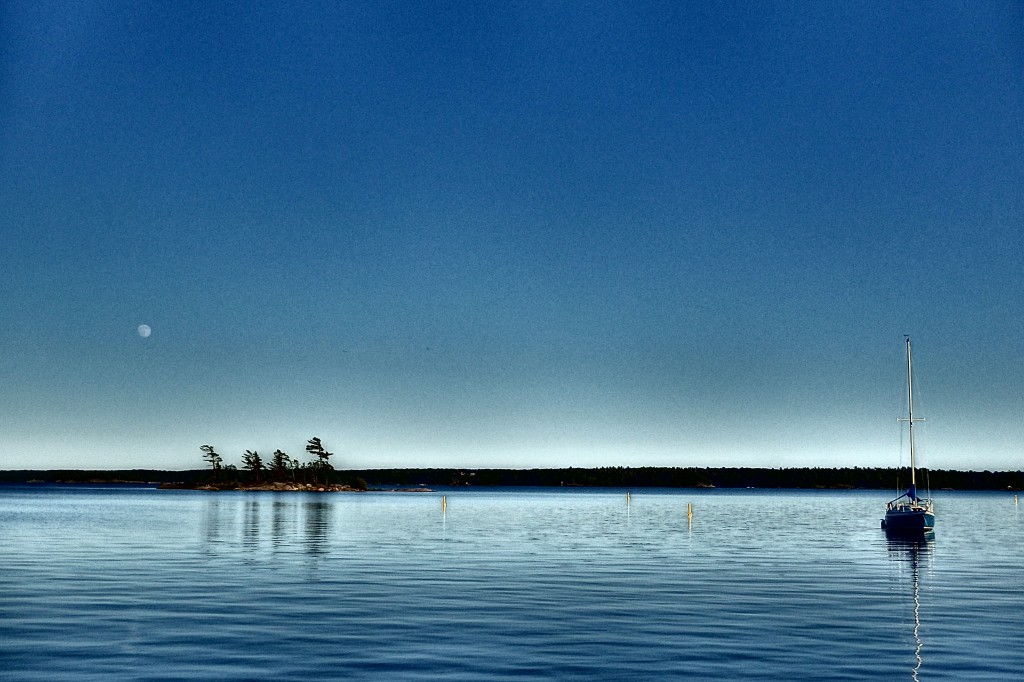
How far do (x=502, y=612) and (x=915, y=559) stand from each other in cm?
4137

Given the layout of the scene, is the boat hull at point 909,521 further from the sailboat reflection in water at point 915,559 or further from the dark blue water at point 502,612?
the dark blue water at point 502,612

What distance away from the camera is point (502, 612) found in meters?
38.7

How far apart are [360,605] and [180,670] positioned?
47.0 feet

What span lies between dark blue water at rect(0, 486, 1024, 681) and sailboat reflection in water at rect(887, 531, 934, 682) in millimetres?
206

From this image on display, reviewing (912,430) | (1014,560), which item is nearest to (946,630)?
(1014,560)

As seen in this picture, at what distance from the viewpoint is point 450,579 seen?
2026 inches

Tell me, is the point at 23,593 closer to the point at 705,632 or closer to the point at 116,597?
the point at 116,597

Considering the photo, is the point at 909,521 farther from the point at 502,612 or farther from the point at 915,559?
the point at 502,612

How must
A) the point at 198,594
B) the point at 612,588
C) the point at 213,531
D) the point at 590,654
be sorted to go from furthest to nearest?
the point at 213,531 → the point at 612,588 → the point at 198,594 → the point at 590,654

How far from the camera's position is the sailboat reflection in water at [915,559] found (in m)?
30.2

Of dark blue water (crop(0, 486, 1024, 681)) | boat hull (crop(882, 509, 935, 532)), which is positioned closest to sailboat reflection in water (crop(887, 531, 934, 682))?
dark blue water (crop(0, 486, 1024, 681))

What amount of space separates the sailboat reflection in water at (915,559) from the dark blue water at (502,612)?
8.1 inches

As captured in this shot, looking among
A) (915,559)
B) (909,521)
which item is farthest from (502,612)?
(909,521)

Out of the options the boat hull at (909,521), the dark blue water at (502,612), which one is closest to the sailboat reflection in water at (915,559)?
the dark blue water at (502,612)
